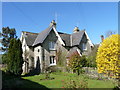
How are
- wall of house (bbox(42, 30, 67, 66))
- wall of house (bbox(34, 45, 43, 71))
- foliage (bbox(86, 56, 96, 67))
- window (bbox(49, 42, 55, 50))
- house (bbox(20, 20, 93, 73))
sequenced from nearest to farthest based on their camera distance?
1. foliage (bbox(86, 56, 96, 67))
2. wall of house (bbox(34, 45, 43, 71))
3. house (bbox(20, 20, 93, 73))
4. wall of house (bbox(42, 30, 67, 66))
5. window (bbox(49, 42, 55, 50))

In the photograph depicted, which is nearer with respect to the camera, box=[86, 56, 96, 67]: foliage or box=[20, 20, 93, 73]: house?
box=[86, 56, 96, 67]: foliage

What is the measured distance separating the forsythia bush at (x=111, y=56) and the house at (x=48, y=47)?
465 inches

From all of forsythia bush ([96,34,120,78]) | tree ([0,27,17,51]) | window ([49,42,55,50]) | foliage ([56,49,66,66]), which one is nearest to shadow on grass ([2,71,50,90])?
forsythia bush ([96,34,120,78])

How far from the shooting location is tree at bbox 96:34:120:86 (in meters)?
9.76

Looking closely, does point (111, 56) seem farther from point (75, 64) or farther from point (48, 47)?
point (48, 47)

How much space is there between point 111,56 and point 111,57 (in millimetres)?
122

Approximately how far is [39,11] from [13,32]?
34598 millimetres

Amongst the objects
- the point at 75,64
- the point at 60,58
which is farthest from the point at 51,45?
the point at 75,64

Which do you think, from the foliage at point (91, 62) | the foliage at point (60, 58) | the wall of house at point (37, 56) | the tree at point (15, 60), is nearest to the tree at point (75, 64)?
the foliage at point (91, 62)

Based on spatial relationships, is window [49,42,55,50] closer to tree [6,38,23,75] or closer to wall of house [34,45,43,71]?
wall of house [34,45,43,71]

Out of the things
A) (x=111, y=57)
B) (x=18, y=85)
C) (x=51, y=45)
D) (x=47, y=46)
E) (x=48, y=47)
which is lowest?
(x=18, y=85)

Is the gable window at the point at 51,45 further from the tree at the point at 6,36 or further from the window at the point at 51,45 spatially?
the tree at the point at 6,36

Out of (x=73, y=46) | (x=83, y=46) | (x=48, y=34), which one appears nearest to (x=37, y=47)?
(x=48, y=34)

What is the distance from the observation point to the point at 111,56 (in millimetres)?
10117
